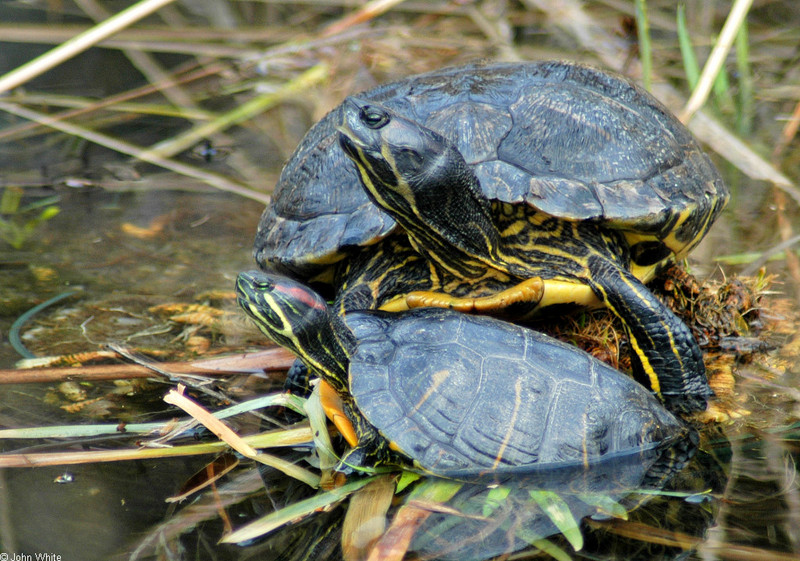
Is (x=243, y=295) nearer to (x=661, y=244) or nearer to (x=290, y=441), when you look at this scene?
(x=290, y=441)

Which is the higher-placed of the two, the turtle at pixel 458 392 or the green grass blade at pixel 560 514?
the turtle at pixel 458 392

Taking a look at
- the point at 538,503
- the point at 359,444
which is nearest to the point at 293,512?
the point at 359,444

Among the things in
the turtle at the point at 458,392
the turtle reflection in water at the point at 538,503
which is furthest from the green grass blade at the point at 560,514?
the turtle at the point at 458,392

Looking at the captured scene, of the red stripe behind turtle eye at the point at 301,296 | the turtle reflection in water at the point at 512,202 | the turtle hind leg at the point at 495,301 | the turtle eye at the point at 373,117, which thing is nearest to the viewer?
the red stripe behind turtle eye at the point at 301,296

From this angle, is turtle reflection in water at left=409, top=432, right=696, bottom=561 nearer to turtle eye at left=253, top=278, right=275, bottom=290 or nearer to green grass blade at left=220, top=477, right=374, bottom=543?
green grass blade at left=220, top=477, right=374, bottom=543

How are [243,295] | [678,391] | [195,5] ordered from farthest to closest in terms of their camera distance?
[195,5] → [678,391] → [243,295]

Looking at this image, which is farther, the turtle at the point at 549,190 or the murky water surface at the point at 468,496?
the turtle at the point at 549,190

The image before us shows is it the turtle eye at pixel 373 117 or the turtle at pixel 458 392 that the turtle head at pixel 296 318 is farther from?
the turtle eye at pixel 373 117

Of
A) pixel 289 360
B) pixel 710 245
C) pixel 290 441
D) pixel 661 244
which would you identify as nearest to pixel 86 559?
pixel 290 441
